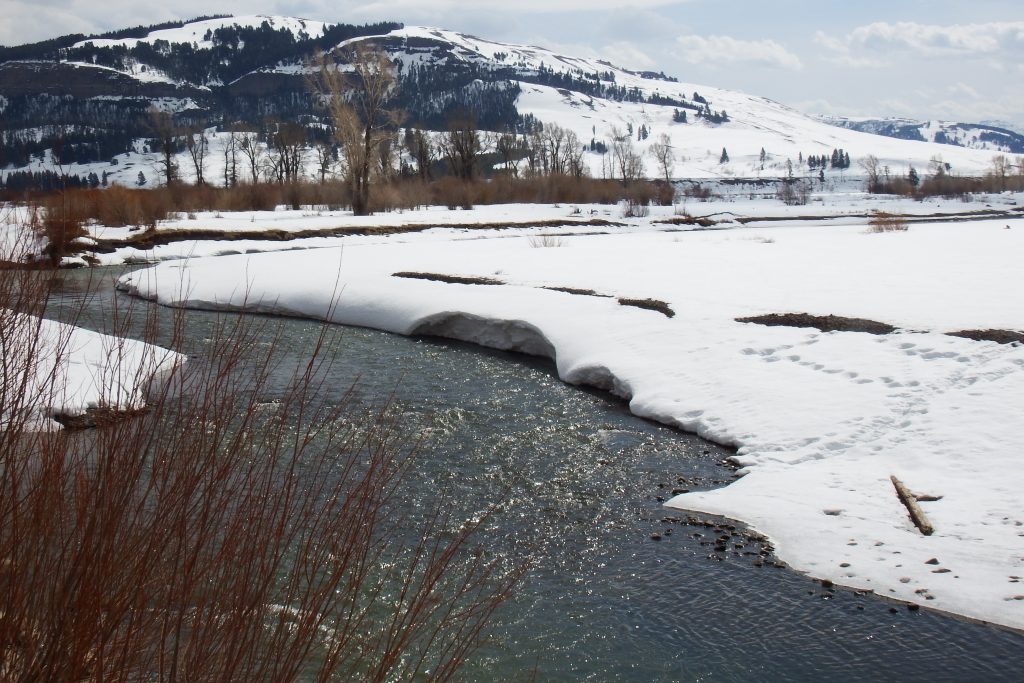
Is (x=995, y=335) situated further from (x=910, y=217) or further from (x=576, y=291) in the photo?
(x=910, y=217)

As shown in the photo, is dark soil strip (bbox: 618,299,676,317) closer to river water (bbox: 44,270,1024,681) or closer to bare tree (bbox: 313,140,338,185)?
river water (bbox: 44,270,1024,681)

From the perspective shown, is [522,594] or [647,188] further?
[647,188]

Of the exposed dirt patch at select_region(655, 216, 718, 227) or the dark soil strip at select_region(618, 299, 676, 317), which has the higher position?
the exposed dirt patch at select_region(655, 216, 718, 227)

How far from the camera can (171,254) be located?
30.0 meters

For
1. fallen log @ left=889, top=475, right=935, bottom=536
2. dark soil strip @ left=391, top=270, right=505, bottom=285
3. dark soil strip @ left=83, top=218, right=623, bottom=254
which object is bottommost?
fallen log @ left=889, top=475, right=935, bottom=536

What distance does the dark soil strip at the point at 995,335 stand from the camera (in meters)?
11.7

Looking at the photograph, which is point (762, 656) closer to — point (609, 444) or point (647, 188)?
point (609, 444)

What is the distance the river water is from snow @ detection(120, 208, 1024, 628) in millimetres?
416

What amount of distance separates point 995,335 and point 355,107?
41431 mm

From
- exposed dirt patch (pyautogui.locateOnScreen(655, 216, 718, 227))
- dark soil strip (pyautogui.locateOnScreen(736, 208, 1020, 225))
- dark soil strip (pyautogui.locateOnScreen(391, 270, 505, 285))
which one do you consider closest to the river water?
dark soil strip (pyautogui.locateOnScreen(391, 270, 505, 285))

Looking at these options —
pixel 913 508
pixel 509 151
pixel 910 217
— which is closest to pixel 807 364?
pixel 913 508

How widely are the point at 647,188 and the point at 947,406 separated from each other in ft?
181

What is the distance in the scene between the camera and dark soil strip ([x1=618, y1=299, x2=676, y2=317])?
→ 50.3 feet

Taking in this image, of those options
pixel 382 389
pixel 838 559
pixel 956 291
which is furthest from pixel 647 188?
pixel 838 559
